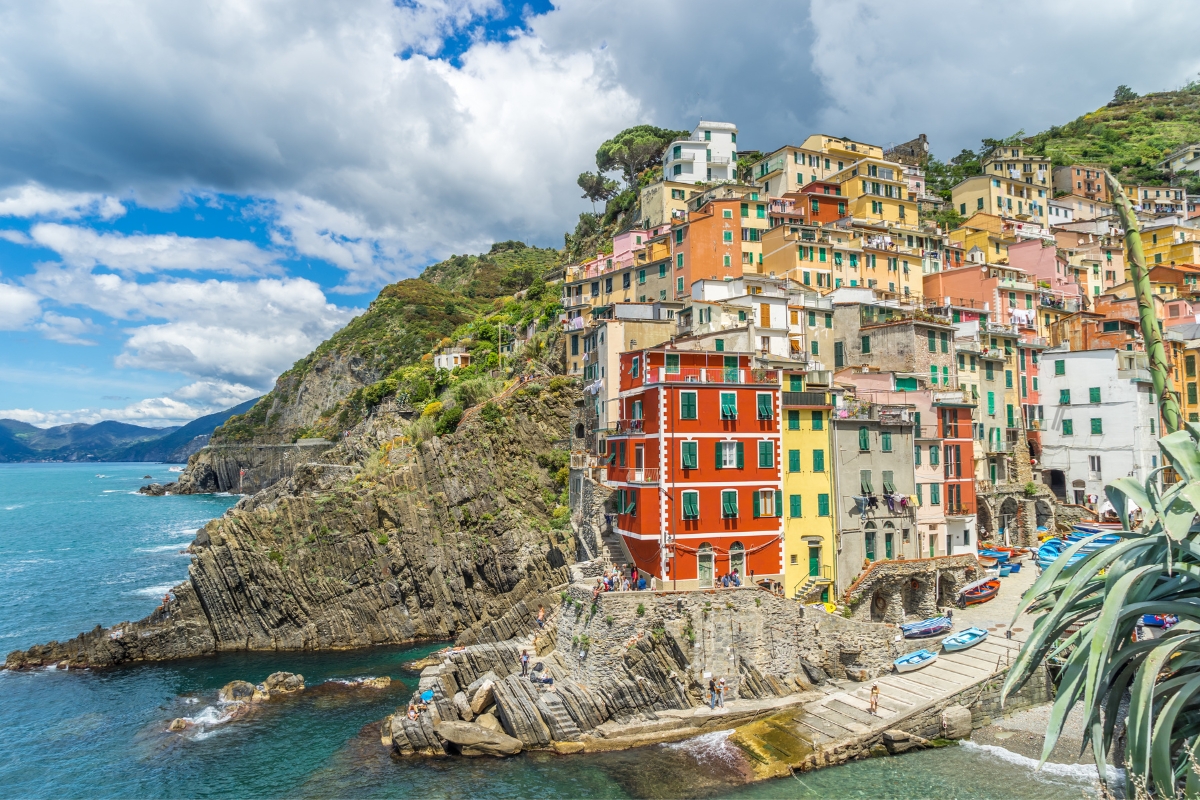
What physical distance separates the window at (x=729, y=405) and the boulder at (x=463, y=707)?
63.1 feet

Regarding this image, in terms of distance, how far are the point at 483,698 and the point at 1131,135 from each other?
17034cm

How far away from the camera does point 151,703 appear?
4131 cm

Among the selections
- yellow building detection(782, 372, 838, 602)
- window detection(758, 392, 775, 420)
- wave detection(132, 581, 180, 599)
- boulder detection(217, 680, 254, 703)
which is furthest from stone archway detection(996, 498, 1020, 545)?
wave detection(132, 581, 180, 599)

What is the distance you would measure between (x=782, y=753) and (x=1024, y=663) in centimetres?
2313

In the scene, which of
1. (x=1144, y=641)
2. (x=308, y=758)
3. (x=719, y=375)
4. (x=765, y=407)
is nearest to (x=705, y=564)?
(x=765, y=407)

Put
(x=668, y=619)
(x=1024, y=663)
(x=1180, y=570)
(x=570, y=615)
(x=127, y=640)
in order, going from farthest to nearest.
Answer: (x=127, y=640)
(x=570, y=615)
(x=668, y=619)
(x=1024, y=663)
(x=1180, y=570)

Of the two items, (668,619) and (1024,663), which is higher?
(1024,663)

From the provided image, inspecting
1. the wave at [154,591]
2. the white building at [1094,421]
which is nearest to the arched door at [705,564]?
the white building at [1094,421]

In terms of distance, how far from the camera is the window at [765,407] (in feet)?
129

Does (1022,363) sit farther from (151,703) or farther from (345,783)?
(151,703)

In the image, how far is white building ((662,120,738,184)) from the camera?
84062 millimetres

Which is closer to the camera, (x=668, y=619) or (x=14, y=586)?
(x=668, y=619)

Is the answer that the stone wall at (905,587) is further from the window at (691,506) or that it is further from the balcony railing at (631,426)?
the balcony railing at (631,426)

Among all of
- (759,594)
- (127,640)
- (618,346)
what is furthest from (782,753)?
(127,640)
